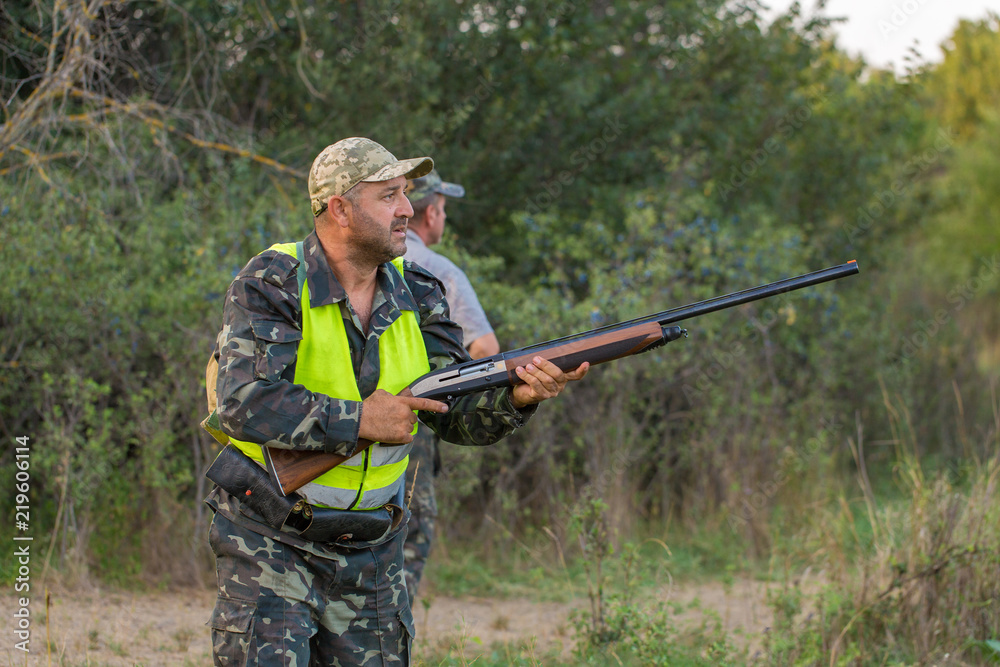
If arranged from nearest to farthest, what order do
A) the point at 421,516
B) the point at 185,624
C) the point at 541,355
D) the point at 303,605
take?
the point at 303,605 → the point at 541,355 → the point at 421,516 → the point at 185,624

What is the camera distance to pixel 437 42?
8109 mm

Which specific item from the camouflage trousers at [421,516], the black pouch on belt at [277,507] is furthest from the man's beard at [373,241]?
the camouflage trousers at [421,516]

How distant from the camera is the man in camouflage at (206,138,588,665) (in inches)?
97.9

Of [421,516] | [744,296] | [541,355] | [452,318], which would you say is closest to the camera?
[541,355]

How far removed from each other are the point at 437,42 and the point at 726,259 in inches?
127

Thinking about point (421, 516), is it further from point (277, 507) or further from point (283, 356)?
point (283, 356)

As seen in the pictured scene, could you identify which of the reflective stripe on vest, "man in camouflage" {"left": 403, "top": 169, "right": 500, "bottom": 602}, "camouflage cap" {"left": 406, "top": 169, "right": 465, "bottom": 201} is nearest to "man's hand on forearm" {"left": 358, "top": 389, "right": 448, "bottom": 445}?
the reflective stripe on vest

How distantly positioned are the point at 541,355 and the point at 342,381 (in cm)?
63

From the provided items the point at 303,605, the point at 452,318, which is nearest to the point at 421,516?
the point at 452,318

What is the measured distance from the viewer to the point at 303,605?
2.60 metres

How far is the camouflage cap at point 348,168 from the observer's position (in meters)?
2.72

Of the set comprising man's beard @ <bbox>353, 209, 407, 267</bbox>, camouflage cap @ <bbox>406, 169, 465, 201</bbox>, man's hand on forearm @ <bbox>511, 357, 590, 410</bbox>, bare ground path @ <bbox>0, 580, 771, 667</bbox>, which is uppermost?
camouflage cap @ <bbox>406, 169, 465, 201</bbox>

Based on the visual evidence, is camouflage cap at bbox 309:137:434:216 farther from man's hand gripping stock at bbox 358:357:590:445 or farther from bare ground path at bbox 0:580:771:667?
bare ground path at bbox 0:580:771:667

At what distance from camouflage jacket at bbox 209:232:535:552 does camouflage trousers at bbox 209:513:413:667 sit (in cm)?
24
